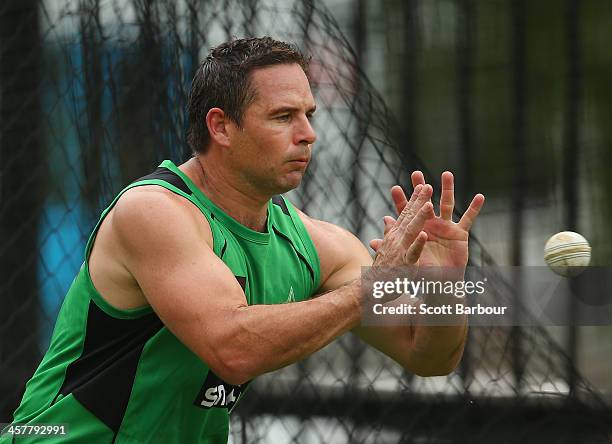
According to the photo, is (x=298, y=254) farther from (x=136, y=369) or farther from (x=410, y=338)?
(x=136, y=369)

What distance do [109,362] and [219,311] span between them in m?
0.45

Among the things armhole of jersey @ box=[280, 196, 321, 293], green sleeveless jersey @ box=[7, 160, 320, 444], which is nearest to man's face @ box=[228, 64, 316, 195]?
green sleeveless jersey @ box=[7, 160, 320, 444]

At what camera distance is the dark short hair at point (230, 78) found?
309cm

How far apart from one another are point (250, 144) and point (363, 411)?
61.8 inches

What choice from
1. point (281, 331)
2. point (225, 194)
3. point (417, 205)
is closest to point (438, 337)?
point (417, 205)

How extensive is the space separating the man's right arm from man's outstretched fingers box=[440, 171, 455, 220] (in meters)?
0.36

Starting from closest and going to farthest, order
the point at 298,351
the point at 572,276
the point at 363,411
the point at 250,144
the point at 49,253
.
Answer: the point at 298,351 < the point at 250,144 < the point at 572,276 < the point at 363,411 < the point at 49,253

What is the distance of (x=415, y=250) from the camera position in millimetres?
2703

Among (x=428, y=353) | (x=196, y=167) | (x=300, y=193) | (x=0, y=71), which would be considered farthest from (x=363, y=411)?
(x=0, y=71)

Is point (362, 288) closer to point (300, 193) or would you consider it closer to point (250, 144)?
point (250, 144)

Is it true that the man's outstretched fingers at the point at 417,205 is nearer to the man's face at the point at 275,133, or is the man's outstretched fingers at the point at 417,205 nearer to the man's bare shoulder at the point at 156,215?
the man's face at the point at 275,133

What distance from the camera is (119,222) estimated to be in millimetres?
2879

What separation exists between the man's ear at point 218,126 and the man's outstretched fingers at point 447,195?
60 centimetres

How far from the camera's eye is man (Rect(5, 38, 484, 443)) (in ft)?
8.94
